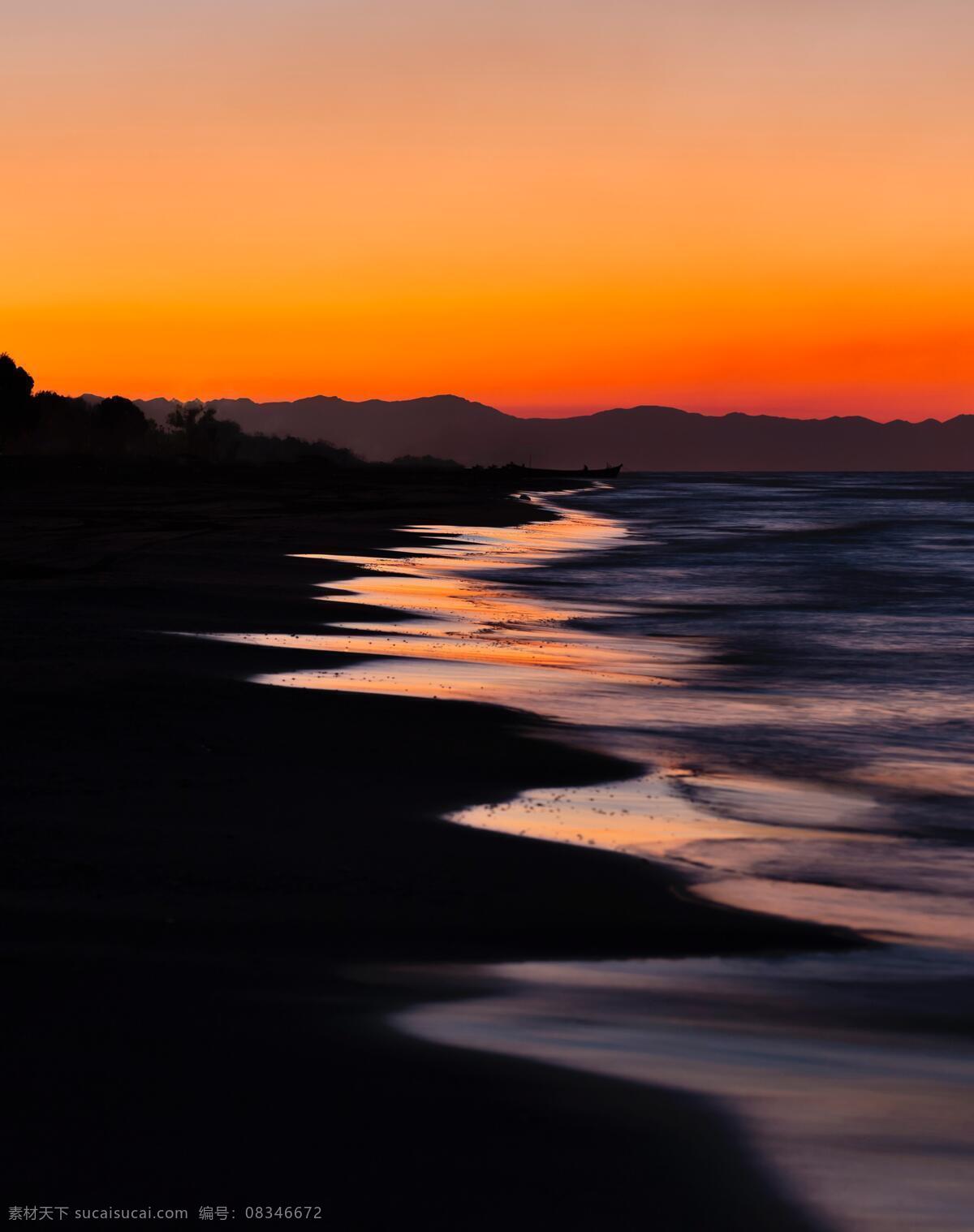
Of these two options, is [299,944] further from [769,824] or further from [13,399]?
[13,399]

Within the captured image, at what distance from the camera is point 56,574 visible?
80.3ft

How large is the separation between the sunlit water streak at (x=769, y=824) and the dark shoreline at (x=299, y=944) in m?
0.32

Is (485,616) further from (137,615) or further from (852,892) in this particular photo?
(852,892)

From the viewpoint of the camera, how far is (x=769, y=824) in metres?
9.24

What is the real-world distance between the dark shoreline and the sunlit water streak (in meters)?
0.32

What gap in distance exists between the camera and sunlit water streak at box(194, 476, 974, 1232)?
492 cm

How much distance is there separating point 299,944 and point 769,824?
388cm

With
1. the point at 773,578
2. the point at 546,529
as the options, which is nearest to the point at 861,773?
the point at 773,578

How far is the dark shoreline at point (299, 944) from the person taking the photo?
13.8 feet

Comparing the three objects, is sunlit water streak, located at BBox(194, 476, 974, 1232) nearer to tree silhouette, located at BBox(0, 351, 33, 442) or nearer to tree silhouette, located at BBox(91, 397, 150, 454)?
tree silhouette, located at BBox(0, 351, 33, 442)

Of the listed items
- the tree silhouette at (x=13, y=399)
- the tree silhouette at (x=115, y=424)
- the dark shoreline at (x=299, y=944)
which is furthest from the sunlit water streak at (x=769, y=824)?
the tree silhouette at (x=115, y=424)

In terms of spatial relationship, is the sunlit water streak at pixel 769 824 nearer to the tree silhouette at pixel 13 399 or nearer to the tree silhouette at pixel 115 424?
the tree silhouette at pixel 13 399

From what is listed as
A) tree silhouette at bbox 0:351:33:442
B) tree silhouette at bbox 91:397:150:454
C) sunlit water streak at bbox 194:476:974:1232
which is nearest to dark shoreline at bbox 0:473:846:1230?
sunlit water streak at bbox 194:476:974:1232

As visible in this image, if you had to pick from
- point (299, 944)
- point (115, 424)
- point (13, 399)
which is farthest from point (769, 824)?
point (115, 424)
